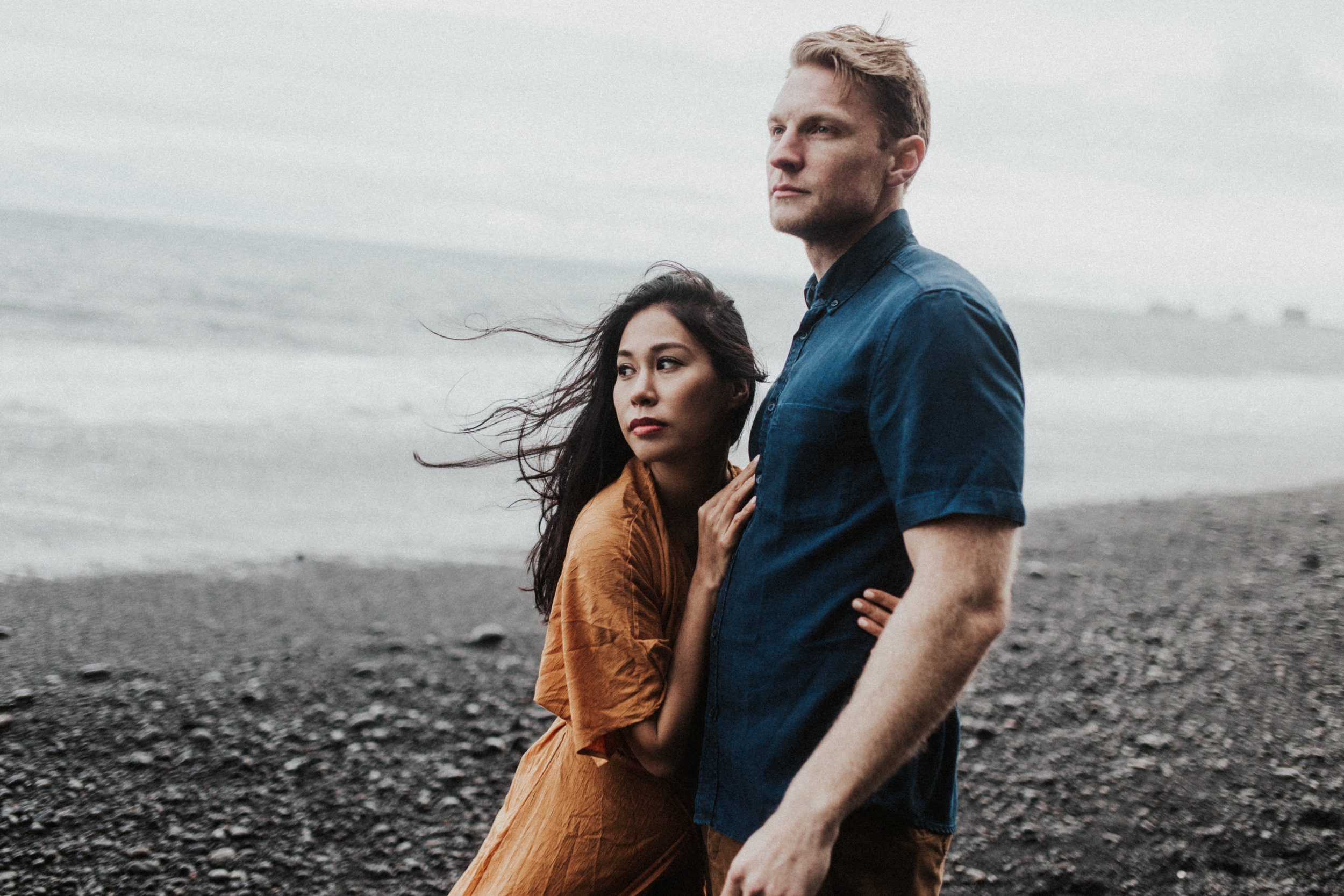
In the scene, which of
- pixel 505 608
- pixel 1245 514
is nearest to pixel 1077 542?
pixel 1245 514

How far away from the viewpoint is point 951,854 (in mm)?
4559

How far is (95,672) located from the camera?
5863 mm

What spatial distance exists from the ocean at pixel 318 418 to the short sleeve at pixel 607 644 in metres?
0.64

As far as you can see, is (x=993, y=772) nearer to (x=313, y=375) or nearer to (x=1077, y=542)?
(x=1077, y=542)

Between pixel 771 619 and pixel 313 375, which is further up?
pixel 771 619

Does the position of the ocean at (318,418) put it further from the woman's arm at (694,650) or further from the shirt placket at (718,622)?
the woman's arm at (694,650)

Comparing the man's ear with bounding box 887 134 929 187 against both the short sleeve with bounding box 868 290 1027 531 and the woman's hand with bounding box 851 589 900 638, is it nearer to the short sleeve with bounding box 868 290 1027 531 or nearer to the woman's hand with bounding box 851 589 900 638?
the short sleeve with bounding box 868 290 1027 531

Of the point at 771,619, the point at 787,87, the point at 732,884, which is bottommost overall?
the point at 732,884

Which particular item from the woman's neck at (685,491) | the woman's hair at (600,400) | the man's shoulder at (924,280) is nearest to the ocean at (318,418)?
the woman's hair at (600,400)

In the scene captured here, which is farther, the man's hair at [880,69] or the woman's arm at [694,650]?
the woman's arm at [694,650]

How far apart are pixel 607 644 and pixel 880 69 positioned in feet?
4.35

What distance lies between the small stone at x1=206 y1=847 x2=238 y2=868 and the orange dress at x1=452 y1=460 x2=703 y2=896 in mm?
2407

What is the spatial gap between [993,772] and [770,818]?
4193 mm

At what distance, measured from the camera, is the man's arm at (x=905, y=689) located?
157cm
